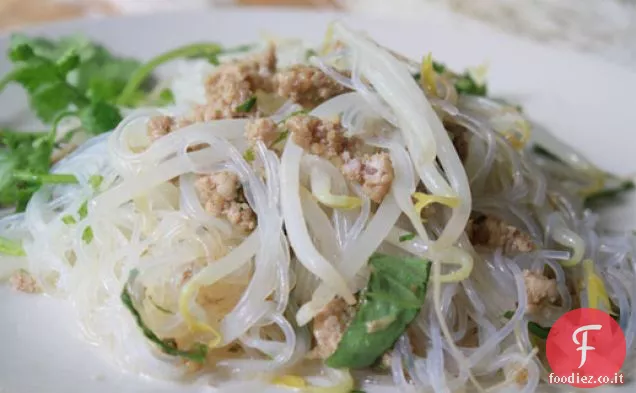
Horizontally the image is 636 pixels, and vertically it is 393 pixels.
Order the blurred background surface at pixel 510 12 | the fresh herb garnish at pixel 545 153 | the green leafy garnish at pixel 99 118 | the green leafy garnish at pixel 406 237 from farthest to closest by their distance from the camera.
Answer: the blurred background surface at pixel 510 12 → the fresh herb garnish at pixel 545 153 → the green leafy garnish at pixel 99 118 → the green leafy garnish at pixel 406 237

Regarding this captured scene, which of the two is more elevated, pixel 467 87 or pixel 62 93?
pixel 467 87

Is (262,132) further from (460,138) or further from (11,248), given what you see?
(11,248)

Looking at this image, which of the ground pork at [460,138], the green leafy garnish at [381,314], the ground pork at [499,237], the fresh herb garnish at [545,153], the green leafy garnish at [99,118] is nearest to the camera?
the green leafy garnish at [381,314]

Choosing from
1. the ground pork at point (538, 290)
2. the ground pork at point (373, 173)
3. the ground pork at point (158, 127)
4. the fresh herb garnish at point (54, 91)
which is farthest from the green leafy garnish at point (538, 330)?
the fresh herb garnish at point (54, 91)

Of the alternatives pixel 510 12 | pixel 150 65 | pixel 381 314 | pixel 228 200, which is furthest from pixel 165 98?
pixel 510 12

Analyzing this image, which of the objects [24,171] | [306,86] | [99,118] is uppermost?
[306,86]

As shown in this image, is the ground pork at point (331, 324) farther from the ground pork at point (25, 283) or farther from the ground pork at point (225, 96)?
the ground pork at point (25, 283)

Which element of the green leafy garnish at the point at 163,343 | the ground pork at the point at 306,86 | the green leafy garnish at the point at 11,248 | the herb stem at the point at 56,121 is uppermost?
the ground pork at the point at 306,86
